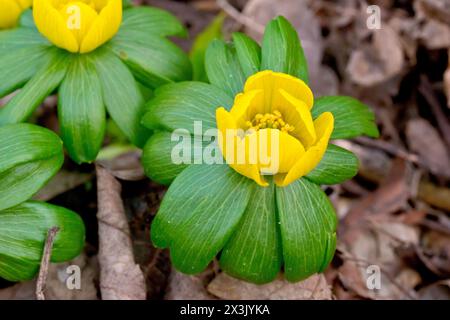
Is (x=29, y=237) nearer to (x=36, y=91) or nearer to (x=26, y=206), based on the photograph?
(x=26, y=206)

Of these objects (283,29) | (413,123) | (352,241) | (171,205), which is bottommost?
(352,241)

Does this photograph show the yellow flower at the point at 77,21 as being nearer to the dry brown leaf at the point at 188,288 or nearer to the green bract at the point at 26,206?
the green bract at the point at 26,206

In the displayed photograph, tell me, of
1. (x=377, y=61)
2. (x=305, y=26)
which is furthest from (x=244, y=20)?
(x=377, y=61)

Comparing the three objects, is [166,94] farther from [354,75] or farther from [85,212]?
[354,75]

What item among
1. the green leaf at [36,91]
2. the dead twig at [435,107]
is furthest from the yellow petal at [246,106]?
the dead twig at [435,107]

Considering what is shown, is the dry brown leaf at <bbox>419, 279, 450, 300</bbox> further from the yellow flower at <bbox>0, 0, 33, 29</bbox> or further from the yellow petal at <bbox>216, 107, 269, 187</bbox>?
the yellow flower at <bbox>0, 0, 33, 29</bbox>
